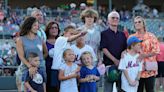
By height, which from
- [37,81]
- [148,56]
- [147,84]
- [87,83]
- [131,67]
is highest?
[148,56]

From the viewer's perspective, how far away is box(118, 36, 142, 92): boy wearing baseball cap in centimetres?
739

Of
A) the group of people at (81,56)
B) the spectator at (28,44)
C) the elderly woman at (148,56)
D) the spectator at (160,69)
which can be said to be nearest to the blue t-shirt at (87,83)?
the group of people at (81,56)

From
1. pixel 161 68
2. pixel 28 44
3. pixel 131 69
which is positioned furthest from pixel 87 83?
pixel 161 68

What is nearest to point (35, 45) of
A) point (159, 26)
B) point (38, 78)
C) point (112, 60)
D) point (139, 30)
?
point (38, 78)

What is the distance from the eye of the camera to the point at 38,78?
6660 mm

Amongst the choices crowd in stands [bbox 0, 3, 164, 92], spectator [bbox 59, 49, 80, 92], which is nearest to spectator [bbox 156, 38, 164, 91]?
crowd in stands [bbox 0, 3, 164, 92]

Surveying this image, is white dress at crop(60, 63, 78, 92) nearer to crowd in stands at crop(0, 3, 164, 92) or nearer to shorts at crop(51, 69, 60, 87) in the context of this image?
crowd in stands at crop(0, 3, 164, 92)

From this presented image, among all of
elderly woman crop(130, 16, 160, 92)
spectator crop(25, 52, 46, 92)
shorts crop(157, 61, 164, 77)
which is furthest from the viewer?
shorts crop(157, 61, 164, 77)

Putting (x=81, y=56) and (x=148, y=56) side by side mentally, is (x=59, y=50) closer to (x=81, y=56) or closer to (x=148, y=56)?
(x=81, y=56)

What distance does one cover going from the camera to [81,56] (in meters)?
7.12

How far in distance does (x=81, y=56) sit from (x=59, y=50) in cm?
38

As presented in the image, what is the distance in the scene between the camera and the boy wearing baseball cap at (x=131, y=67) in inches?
291

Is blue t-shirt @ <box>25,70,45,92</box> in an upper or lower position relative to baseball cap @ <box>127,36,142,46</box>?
lower

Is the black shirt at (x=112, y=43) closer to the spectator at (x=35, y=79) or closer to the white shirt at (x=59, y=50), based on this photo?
the white shirt at (x=59, y=50)
